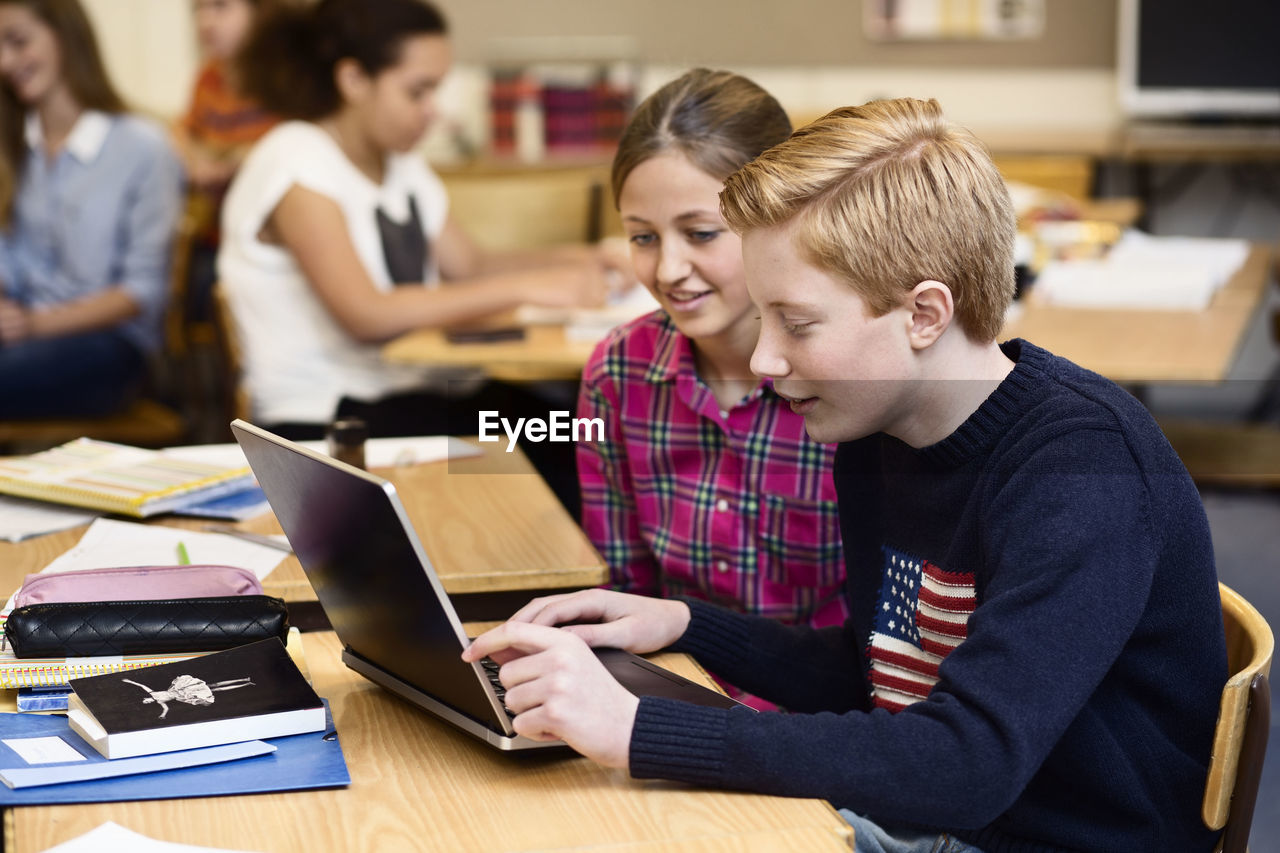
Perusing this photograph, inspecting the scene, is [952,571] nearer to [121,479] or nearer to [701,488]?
[701,488]

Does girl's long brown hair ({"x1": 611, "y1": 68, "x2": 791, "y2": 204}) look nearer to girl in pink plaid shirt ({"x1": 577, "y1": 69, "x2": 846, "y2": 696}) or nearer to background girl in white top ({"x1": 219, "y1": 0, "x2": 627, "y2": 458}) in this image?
girl in pink plaid shirt ({"x1": 577, "y1": 69, "x2": 846, "y2": 696})

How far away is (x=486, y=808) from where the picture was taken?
37.4 inches

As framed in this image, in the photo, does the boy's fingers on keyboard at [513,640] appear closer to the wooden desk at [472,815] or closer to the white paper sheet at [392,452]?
the wooden desk at [472,815]

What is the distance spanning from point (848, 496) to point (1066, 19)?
482cm

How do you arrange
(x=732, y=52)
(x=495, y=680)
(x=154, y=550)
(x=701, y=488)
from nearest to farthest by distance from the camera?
(x=495, y=680) < (x=154, y=550) < (x=701, y=488) < (x=732, y=52)

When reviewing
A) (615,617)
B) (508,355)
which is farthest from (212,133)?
(615,617)

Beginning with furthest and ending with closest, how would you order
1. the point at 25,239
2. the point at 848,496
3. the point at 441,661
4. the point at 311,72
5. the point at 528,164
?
the point at 528,164 < the point at 25,239 < the point at 311,72 < the point at 848,496 < the point at 441,661

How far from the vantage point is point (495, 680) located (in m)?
1.08

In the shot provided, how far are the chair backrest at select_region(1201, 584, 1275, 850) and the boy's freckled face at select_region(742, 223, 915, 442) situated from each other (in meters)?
0.32

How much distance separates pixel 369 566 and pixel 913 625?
454mm

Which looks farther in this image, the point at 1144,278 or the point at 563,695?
the point at 1144,278

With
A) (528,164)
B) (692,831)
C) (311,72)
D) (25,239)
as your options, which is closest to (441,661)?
(692,831)

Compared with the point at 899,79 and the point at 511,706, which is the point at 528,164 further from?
the point at 511,706

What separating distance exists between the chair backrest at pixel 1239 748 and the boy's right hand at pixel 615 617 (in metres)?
0.45
